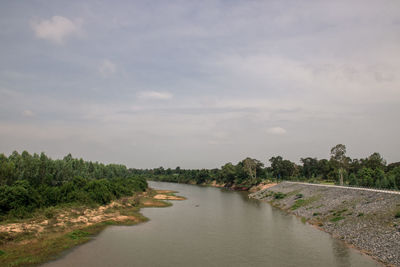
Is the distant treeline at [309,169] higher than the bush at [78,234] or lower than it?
higher

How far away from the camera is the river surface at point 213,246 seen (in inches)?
1288

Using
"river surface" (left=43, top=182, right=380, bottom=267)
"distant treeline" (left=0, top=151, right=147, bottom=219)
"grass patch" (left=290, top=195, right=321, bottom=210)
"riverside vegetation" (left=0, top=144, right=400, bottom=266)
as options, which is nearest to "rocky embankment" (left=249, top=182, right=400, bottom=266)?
"grass patch" (left=290, top=195, right=321, bottom=210)

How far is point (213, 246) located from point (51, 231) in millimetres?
25716

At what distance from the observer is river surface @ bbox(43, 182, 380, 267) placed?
107ft

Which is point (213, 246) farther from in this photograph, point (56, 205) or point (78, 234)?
point (56, 205)

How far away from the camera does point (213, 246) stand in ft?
129

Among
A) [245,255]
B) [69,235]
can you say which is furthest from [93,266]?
[245,255]

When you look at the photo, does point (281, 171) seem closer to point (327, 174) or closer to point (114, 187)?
point (327, 174)

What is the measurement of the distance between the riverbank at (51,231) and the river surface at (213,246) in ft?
8.00

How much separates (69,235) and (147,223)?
56.2 feet

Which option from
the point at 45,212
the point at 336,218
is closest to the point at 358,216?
the point at 336,218

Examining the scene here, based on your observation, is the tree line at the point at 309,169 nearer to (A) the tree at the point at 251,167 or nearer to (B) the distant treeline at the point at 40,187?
(A) the tree at the point at 251,167

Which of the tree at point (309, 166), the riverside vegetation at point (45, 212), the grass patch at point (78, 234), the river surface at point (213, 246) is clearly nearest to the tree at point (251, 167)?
the tree at point (309, 166)

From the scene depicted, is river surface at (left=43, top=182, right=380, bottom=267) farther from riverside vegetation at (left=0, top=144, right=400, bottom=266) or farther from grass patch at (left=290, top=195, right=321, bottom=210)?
grass patch at (left=290, top=195, right=321, bottom=210)
